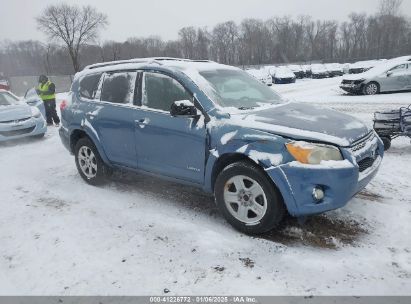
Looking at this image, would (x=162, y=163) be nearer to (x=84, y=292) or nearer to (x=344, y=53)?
(x=84, y=292)

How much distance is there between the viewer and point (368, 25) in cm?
8925

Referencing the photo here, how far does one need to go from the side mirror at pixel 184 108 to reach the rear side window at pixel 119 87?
105cm

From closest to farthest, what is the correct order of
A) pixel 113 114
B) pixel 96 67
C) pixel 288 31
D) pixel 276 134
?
pixel 276 134 → pixel 113 114 → pixel 96 67 → pixel 288 31

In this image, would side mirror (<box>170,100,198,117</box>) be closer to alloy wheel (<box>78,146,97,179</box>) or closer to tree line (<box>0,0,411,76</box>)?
alloy wheel (<box>78,146,97,179</box>)

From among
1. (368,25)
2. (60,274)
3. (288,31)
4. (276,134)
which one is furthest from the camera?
(288,31)

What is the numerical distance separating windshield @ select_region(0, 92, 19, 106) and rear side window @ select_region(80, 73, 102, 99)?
5563 mm

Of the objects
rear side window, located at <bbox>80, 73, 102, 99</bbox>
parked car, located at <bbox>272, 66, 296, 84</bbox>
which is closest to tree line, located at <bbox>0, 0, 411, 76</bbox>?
parked car, located at <bbox>272, 66, 296, 84</bbox>

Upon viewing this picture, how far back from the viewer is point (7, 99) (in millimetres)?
10312

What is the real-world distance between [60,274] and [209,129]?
202cm

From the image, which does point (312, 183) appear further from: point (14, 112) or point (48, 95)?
point (48, 95)

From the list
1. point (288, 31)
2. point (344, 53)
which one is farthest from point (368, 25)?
point (288, 31)

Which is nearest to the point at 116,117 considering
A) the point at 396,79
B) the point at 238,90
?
the point at 238,90

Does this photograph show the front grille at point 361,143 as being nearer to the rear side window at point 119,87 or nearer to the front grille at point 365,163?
the front grille at point 365,163

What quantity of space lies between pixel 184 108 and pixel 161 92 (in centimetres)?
66
